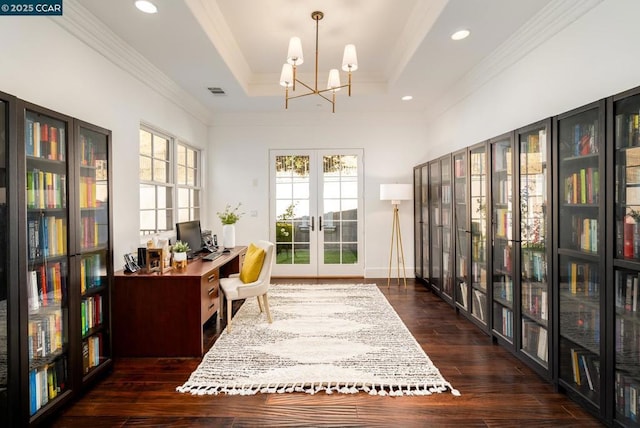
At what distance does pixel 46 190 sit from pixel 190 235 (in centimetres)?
208

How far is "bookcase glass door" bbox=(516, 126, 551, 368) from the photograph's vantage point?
247 centimetres

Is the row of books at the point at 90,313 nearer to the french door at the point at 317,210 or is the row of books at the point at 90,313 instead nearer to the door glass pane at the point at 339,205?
the french door at the point at 317,210

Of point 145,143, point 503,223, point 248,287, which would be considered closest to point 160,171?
point 145,143

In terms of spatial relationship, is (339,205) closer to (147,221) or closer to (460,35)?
(147,221)

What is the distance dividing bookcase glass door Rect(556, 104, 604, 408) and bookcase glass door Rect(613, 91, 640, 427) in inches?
3.7

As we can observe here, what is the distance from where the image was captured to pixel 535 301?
2609 mm

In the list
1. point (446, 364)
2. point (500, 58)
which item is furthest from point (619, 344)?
point (500, 58)

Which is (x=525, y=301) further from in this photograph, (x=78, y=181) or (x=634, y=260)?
(x=78, y=181)

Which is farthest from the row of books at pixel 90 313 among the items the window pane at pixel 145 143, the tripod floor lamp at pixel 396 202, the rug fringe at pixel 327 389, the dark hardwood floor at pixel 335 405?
the tripod floor lamp at pixel 396 202

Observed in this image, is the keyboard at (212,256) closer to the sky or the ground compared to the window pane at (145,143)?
closer to the ground

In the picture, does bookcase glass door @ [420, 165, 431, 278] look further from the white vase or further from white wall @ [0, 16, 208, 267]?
white wall @ [0, 16, 208, 267]

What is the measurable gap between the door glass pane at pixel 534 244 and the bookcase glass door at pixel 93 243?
327 cm

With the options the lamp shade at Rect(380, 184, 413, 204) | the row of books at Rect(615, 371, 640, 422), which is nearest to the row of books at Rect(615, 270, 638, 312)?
the row of books at Rect(615, 371, 640, 422)

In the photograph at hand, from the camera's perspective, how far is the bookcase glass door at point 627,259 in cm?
176
